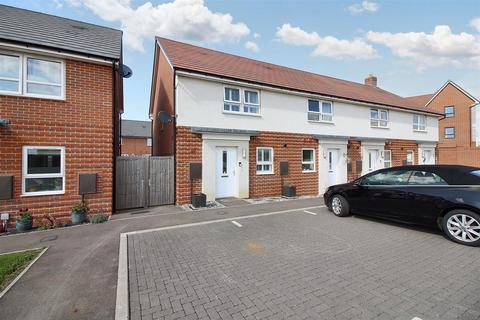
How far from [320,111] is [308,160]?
9.44 ft

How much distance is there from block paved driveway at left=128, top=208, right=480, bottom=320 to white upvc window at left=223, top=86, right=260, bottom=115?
6243mm

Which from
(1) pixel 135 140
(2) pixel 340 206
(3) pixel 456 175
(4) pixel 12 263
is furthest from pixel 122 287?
(1) pixel 135 140

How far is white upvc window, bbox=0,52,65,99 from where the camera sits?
704cm

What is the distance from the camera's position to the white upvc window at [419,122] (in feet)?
59.3

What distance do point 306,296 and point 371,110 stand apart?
15342 millimetres

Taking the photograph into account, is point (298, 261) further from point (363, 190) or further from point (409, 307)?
point (363, 190)

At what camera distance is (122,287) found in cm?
349

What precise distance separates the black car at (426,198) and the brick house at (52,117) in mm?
8098

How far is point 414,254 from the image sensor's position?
14.7 ft

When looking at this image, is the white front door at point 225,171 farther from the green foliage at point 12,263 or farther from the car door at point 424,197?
the car door at point 424,197

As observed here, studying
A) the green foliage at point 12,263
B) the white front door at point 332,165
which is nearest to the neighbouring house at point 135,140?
the white front door at point 332,165

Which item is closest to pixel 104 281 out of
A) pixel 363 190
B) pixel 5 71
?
pixel 363 190

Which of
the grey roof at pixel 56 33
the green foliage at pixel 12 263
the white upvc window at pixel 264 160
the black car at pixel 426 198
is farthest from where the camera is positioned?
the white upvc window at pixel 264 160

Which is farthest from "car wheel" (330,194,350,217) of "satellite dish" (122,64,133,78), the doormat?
"satellite dish" (122,64,133,78)
